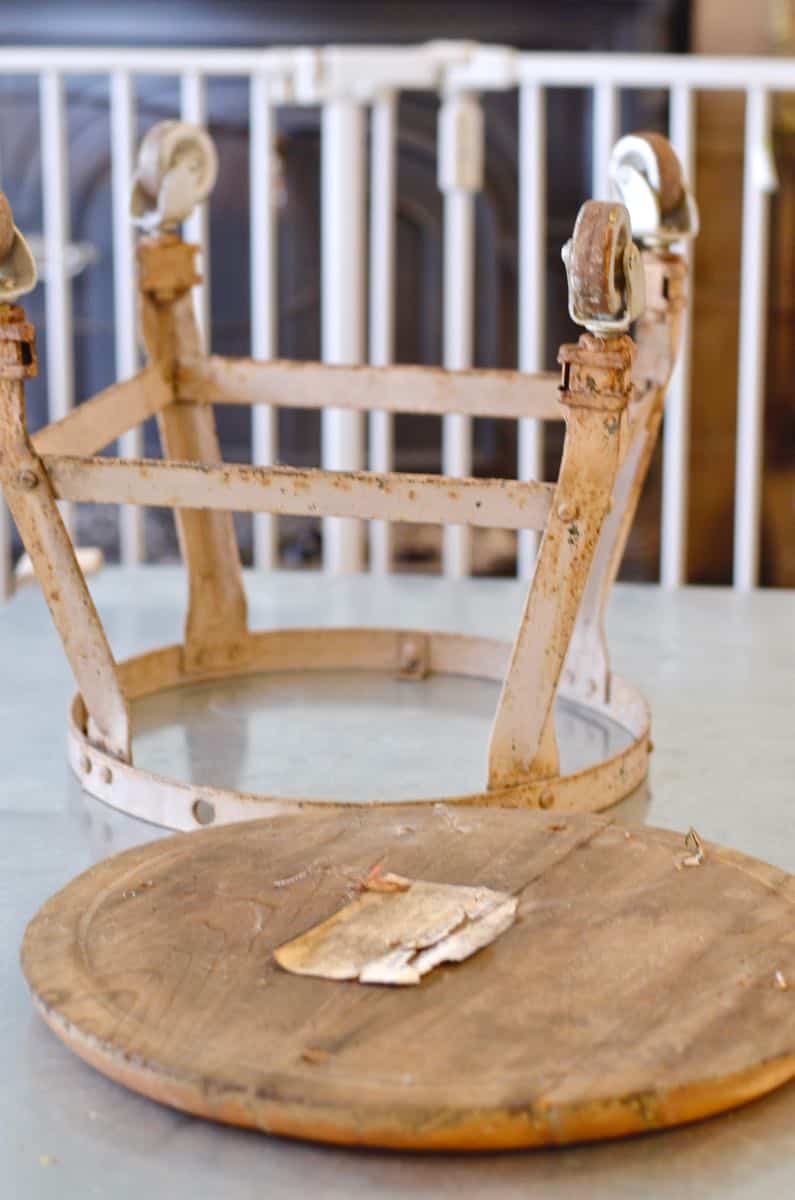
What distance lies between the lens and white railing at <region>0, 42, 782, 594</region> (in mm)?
2898

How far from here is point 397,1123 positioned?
101 centimetres

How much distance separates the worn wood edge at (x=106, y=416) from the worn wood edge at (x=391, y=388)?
0.27ft

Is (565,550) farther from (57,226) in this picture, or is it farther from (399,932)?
(57,226)

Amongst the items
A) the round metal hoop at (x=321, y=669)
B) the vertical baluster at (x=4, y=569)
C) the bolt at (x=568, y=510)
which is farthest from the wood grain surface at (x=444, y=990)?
the vertical baluster at (x=4, y=569)

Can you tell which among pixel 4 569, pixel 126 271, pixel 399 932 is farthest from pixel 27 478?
pixel 126 271

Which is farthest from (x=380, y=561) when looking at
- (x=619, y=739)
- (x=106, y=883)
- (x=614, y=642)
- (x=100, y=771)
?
(x=106, y=883)

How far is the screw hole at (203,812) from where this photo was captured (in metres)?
1.61

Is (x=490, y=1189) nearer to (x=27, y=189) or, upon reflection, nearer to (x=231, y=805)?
(x=231, y=805)

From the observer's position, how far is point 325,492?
1.53 metres

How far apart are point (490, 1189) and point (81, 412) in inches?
41.5

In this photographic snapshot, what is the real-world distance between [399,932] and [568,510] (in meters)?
0.42

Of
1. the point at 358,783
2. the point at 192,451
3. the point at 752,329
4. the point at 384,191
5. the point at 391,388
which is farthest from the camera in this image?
the point at 384,191

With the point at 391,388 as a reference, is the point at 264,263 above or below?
above

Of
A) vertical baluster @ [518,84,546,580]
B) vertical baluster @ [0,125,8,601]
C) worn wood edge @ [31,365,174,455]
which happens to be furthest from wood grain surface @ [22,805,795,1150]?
vertical baluster @ [518,84,546,580]
